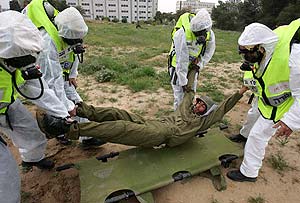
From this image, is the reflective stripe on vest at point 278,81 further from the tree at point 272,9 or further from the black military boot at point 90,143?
the tree at point 272,9

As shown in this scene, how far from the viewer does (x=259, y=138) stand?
273cm

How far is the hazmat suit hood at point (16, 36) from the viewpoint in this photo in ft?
5.63

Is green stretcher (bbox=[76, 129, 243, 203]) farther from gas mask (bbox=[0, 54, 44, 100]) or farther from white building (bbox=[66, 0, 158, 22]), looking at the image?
white building (bbox=[66, 0, 158, 22])

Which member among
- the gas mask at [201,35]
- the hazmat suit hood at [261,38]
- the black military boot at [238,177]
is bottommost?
the black military boot at [238,177]

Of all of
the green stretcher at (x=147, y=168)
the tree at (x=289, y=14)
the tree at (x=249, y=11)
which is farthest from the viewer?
the tree at (x=249, y=11)

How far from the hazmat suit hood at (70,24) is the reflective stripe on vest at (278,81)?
6.09 feet

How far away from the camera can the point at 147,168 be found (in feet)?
9.08

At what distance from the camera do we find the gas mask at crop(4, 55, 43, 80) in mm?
1841

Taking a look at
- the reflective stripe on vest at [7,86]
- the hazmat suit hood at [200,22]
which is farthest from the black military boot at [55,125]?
the hazmat suit hood at [200,22]

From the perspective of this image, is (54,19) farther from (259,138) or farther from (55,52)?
(259,138)

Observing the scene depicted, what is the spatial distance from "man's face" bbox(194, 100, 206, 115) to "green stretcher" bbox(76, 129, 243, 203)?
0.38 meters

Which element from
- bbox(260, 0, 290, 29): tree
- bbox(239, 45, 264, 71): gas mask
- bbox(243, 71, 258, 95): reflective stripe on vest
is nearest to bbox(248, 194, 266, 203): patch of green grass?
bbox(243, 71, 258, 95): reflective stripe on vest

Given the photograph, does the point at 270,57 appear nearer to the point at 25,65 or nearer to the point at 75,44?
the point at 75,44

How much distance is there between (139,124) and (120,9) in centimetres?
7416
